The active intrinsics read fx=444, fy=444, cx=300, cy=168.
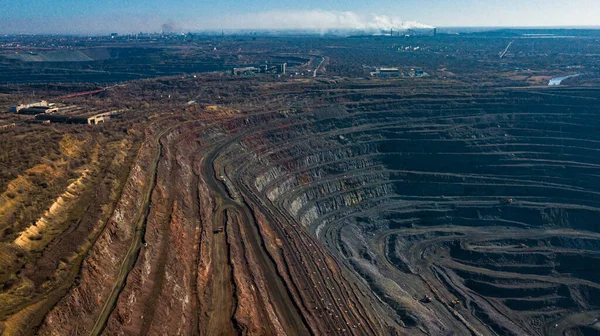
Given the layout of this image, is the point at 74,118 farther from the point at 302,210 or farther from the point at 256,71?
the point at 256,71

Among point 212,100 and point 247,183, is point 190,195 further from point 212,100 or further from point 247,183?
point 212,100

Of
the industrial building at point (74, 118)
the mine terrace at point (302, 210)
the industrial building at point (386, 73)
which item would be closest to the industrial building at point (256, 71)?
the mine terrace at point (302, 210)

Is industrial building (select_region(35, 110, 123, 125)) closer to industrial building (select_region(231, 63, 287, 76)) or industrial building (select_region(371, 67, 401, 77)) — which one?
industrial building (select_region(231, 63, 287, 76))

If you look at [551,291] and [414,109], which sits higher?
[414,109]

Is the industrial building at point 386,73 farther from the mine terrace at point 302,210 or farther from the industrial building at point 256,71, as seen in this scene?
the industrial building at point 256,71

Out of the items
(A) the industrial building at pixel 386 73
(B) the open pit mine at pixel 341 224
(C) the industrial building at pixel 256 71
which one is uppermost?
(C) the industrial building at pixel 256 71

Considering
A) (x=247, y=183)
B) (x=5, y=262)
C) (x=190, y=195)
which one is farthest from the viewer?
(x=247, y=183)

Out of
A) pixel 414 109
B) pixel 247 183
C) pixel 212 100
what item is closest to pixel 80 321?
pixel 247 183

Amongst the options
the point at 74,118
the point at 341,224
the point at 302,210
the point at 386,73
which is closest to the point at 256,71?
the point at 386,73
